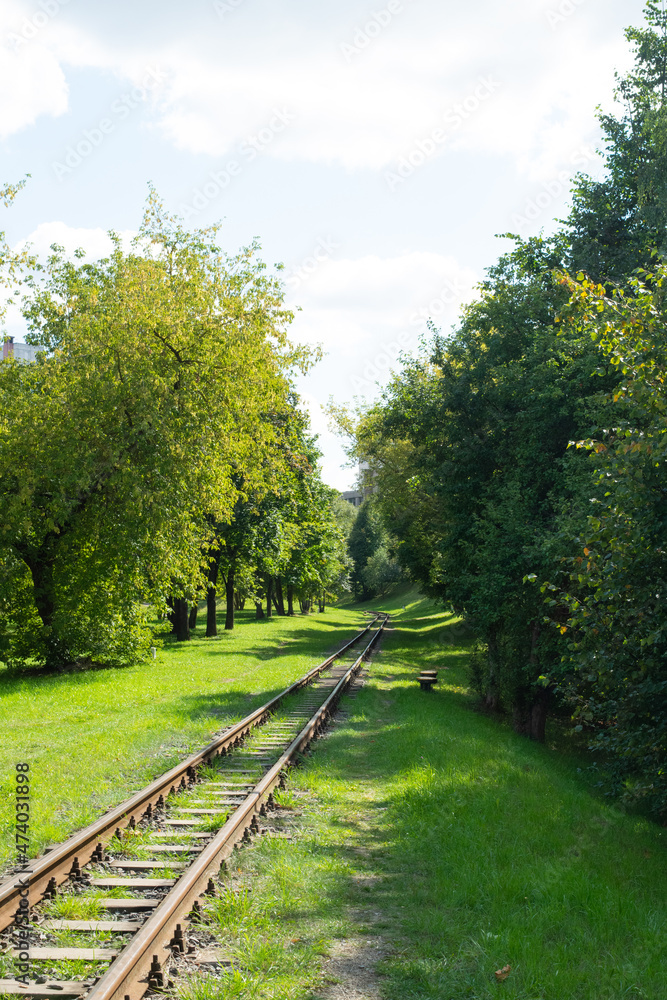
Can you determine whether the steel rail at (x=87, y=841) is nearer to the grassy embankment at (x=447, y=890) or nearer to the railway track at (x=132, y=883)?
the railway track at (x=132, y=883)

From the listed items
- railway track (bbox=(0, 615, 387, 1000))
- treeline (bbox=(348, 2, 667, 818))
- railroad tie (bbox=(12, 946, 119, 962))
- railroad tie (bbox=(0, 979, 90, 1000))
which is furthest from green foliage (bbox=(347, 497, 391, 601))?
railroad tie (bbox=(0, 979, 90, 1000))

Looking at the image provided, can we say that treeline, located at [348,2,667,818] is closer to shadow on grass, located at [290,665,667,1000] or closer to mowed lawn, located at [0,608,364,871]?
shadow on grass, located at [290,665,667,1000]

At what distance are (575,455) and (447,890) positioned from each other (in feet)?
33.4

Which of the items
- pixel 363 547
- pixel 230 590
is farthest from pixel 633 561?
pixel 363 547

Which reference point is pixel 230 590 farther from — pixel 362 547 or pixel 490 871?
pixel 362 547

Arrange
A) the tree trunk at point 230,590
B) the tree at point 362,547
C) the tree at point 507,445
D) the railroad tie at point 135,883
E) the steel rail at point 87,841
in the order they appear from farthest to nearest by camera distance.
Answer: the tree at point 362,547
the tree trunk at point 230,590
the tree at point 507,445
the railroad tie at point 135,883
the steel rail at point 87,841

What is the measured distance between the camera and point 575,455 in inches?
574

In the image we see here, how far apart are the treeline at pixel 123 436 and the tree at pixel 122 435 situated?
0.04 metres

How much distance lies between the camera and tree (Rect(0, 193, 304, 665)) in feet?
62.6

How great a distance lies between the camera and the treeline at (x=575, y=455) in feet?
25.7

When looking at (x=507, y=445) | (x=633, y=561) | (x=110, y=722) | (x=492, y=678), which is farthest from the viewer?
(x=492, y=678)

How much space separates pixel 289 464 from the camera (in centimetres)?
3209

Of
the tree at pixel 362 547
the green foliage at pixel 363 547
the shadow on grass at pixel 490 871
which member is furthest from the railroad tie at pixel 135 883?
the tree at pixel 362 547

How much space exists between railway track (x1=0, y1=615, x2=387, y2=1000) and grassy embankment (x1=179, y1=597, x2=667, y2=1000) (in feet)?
1.04
